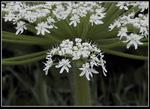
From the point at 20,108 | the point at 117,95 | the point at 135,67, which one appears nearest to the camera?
the point at 20,108

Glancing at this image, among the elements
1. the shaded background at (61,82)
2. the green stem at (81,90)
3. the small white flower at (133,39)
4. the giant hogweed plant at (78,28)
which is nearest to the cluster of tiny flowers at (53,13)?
the giant hogweed plant at (78,28)

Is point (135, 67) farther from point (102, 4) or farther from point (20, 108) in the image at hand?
point (102, 4)

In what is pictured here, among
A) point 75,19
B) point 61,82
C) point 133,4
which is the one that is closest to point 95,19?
point 75,19

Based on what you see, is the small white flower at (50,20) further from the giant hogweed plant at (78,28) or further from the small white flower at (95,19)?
the small white flower at (95,19)

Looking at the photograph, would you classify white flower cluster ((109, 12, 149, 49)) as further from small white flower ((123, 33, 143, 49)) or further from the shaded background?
the shaded background

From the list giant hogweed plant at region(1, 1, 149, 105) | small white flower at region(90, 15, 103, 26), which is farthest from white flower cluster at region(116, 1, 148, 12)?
small white flower at region(90, 15, 103, 26)

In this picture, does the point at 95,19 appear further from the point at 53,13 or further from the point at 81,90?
the point at 81,90

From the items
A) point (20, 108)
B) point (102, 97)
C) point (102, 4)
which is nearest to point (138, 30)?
point (102, 4)
